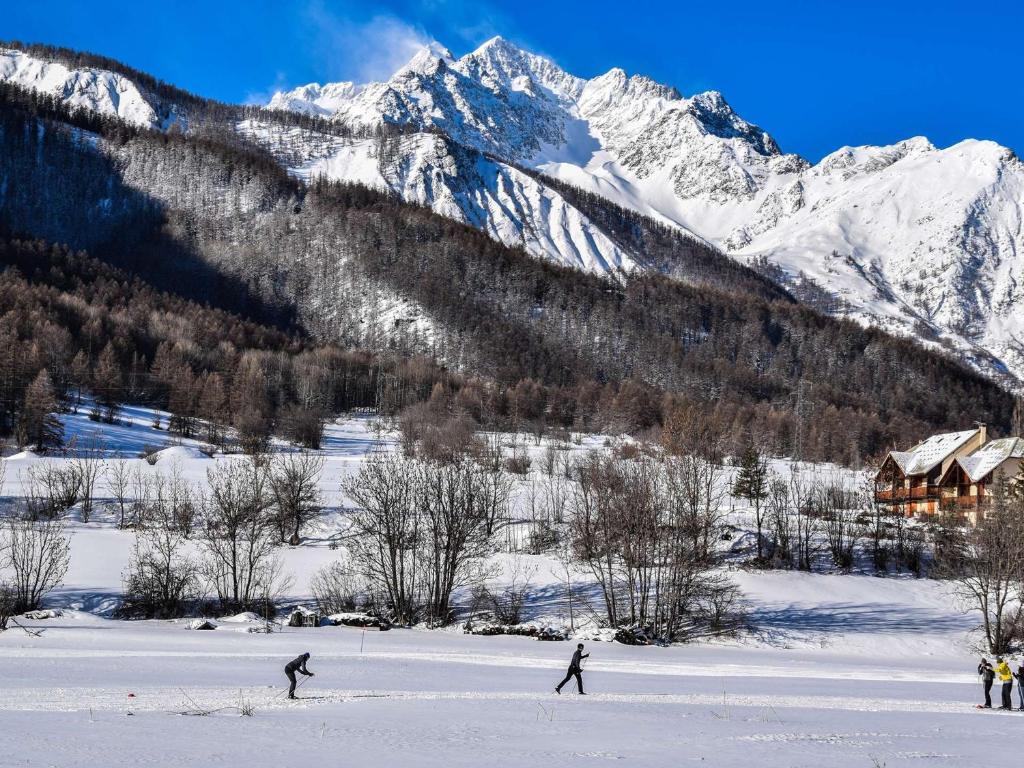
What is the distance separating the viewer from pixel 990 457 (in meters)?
66.0

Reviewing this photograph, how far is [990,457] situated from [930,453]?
7.47 m

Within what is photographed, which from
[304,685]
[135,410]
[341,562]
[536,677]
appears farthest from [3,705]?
[135,410]

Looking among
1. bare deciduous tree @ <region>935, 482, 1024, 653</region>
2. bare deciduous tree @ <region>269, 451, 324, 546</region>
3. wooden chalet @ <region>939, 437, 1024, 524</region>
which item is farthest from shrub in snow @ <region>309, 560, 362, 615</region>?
wooden chalet @ <region>939, 437, 1024, 524</region>

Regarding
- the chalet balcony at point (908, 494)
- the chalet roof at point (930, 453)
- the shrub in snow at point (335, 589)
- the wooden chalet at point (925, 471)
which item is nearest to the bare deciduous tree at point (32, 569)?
the shrub in snow at point (335, 589)

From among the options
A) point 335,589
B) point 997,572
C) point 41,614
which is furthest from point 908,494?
point 41,614

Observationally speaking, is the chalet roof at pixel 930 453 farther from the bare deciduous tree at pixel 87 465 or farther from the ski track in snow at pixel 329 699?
the bare deciduous tree at pixel 87 465

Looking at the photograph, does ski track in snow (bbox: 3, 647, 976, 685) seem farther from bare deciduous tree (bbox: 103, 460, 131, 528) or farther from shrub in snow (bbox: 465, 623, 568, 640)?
bare deciduous tree (bbox: 103, 460, 131, 528)

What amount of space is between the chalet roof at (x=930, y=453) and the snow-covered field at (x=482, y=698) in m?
31.9

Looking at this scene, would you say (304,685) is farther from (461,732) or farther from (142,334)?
(142,334)

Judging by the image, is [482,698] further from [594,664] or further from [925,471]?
[925,471]

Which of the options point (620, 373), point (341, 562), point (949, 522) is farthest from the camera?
point (620, 373)

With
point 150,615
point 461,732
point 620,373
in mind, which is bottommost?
point 150,615

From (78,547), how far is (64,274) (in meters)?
152

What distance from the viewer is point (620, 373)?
193 meters
